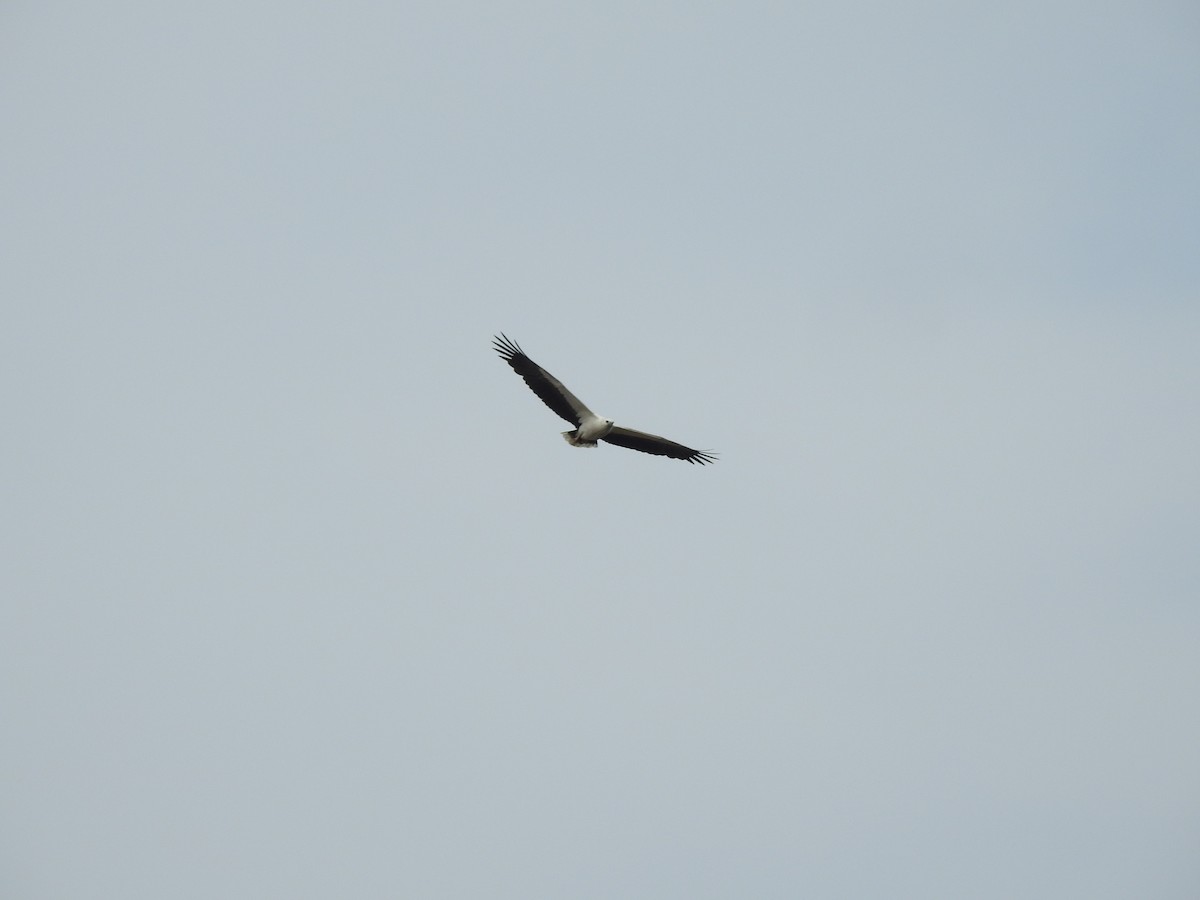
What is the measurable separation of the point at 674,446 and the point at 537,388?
433 cm

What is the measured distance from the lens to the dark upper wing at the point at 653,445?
35.2 m

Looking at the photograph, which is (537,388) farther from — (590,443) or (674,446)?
(674,446)

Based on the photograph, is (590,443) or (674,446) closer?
(590,443)

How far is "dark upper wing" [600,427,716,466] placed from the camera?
35.2 metres

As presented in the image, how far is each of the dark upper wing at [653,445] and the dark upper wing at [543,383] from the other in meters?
1.32

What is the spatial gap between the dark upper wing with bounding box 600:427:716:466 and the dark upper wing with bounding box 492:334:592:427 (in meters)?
1.32

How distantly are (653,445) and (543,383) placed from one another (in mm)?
3983

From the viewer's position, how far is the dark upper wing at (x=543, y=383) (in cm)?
3341

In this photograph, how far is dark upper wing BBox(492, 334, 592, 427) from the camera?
33.4 meters

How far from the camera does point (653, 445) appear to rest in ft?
119

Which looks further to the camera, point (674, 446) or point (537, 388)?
point (674, 446)

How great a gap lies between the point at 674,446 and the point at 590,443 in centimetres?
304

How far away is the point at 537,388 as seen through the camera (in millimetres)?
33906

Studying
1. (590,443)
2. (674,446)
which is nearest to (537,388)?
(590,443)
